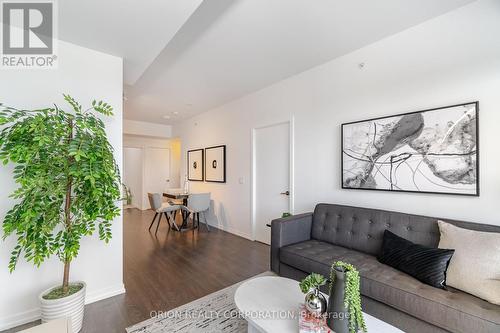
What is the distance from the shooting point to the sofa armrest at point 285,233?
2432 millimetres

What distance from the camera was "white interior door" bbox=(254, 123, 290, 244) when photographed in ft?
11.7

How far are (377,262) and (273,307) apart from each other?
1130 millimetres

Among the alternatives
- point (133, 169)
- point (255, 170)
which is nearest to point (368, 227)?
point (255, 170)

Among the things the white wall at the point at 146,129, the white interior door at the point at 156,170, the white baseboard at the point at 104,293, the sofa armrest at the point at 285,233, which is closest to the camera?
the white baseboard at the point at 104,293

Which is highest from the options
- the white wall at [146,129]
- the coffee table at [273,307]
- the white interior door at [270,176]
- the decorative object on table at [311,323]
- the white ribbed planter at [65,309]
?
the white wall at [146,129]

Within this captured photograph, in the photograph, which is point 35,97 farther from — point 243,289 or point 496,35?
point 496,35

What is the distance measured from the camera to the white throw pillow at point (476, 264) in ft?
4.62

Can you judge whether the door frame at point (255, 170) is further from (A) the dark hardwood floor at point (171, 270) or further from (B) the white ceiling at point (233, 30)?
(B) the white ceiling at point (233, 30)

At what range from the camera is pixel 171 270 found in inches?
111

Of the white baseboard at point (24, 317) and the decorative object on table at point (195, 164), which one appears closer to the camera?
the white baseboard at point (24, 317)

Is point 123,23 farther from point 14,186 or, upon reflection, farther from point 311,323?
point 311,323

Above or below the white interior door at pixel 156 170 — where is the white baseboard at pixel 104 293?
below

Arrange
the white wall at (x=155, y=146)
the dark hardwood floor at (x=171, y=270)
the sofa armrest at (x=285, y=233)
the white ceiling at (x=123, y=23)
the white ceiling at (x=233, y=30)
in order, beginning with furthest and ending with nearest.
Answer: the white wall at (x=155, y=146) → the sofa armrest at (x=285, y=233) → the dark hardwood floor at (x=171, y=270) → the white ceiling at (x=233, y=30) → the white ceiling at (x=123, y=23)

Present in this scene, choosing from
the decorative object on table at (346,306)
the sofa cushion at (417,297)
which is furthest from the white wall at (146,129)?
the decorative object on table at (346,306)
